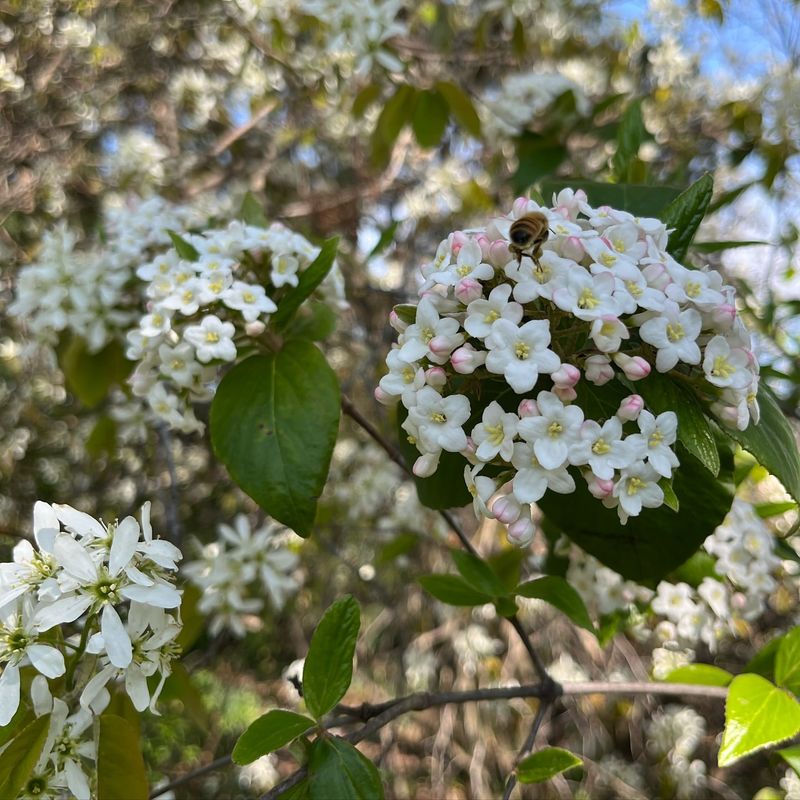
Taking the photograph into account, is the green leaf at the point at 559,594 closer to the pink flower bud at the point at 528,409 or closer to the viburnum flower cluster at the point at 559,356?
the viburnum flower cluster at the point at 559,356

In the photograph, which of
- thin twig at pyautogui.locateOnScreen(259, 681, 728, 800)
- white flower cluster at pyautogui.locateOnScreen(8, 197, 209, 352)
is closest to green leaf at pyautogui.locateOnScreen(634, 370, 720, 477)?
thin twig at pyautogui.locateOnScreen(259, 681, 728, 800)

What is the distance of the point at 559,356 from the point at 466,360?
0.12 meters

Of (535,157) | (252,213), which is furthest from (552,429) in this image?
(535,157)

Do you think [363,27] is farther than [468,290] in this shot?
Yes

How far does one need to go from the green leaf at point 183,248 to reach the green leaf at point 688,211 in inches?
30.7

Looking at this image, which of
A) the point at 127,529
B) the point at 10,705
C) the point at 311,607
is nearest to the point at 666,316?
the point at 127,529

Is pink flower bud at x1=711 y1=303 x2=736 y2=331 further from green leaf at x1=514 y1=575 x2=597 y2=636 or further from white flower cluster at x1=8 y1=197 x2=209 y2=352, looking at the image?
white flower cluster at x1=8 y1=197 x2=209 y2=352

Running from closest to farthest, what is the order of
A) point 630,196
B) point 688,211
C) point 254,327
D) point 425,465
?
point 425,465, point 688,211, point 254,327, point 630,196

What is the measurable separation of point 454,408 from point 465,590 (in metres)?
0.37

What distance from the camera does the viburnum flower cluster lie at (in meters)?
0.78

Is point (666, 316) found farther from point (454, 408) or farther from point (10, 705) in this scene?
point (10, 705)

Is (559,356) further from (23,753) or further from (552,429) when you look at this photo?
(23,753)

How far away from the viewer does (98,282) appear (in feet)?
5.26

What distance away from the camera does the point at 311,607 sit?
125 inches
